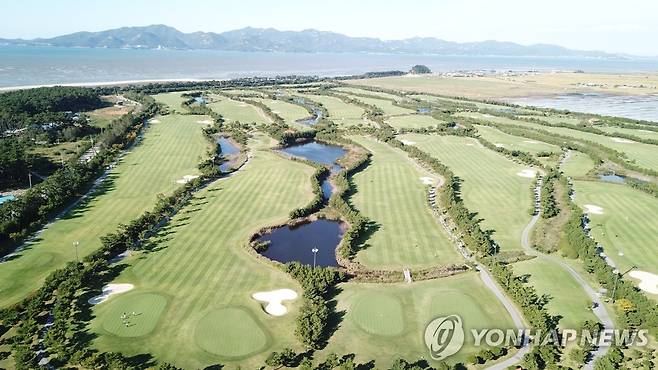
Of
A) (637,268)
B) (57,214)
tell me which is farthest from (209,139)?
(637,268)

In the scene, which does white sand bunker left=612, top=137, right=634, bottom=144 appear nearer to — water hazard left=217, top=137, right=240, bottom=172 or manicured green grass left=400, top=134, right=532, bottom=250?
manicured green grass left=400, top=134, right=532, bottom=250

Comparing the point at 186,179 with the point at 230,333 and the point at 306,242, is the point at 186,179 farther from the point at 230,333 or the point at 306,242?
the point at 230,333

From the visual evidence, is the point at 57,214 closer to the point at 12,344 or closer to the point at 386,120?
the point at 12,344

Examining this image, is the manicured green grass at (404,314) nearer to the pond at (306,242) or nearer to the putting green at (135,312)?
the pond at (306,242)

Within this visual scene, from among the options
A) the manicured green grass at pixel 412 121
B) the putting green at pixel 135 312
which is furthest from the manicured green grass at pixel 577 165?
the putting green at pixel 135 312

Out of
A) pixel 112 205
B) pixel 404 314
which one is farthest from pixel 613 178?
pixel 112 205

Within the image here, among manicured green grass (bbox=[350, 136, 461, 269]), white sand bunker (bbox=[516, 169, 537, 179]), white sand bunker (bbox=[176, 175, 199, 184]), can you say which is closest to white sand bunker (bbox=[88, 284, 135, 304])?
manicured green grass (bbox=[350, 136, 461, 269])

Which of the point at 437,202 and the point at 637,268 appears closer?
the point at 637,268
